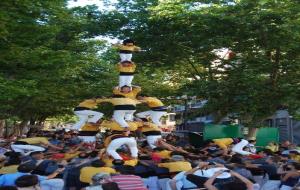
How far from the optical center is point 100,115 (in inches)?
569

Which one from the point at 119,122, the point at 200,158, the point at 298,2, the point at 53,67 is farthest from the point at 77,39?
the point at 200,158

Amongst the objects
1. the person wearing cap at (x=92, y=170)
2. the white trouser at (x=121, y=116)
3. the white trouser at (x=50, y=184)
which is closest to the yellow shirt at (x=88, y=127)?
the white trouser at (x=121, y=116)

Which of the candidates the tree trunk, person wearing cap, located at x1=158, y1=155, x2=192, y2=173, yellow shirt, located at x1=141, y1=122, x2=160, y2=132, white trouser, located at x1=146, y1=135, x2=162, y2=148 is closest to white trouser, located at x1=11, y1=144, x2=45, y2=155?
yellow shirt, located at x1=141, y1=122, x2=160, y2=132

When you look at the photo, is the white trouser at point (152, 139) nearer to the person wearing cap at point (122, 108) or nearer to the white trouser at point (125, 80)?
the person wearing cap at point (122, 108)

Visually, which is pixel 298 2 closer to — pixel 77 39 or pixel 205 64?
pixel 205 64

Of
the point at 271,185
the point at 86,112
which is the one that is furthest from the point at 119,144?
the point at 271,185

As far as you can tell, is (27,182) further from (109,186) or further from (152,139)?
(152,139)

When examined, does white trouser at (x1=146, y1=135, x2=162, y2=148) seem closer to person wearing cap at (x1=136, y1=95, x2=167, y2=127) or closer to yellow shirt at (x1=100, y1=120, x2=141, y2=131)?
person wearing cap at (x1=136, y1=95, x2=167, y2=127)

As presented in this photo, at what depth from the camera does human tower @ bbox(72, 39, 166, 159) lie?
13172 millimetres

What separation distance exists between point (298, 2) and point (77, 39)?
10.3 meters

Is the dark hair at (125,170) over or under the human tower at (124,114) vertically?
under

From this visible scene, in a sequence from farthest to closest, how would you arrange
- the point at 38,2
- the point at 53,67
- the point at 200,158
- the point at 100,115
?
the point at 53,67, the point at 38,2, the point at 100,115, the point at 200,158

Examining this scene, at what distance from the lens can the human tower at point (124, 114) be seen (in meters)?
13.2

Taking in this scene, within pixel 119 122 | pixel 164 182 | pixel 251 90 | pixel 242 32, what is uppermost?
pixel 242 32
